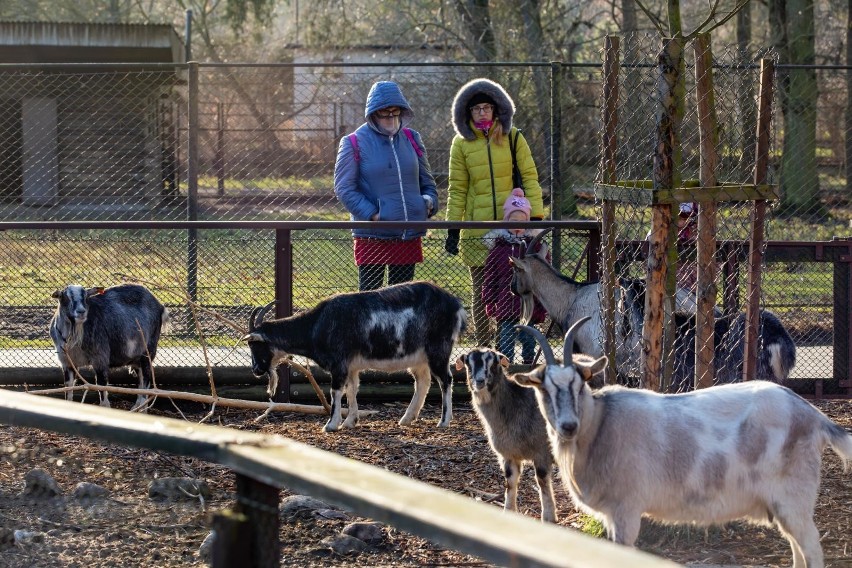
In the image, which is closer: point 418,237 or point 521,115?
point 418,237

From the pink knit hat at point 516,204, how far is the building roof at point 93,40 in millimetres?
10263

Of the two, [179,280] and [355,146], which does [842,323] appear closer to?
[355,146]

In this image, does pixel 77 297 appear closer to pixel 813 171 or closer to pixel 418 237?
pixel 418 237

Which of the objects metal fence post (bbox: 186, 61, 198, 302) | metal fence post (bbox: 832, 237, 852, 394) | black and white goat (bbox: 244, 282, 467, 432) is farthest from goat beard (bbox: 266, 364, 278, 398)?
metal fence post (bbox: 832, 237, 852, 394)

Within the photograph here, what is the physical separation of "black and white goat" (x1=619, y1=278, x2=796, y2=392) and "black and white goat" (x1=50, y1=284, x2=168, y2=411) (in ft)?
10.7

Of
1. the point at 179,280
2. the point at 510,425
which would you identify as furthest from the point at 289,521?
the point at 179,280

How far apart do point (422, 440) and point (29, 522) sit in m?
3.39

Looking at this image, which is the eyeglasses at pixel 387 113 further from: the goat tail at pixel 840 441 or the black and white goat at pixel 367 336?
the goat tail at pixel 840 441

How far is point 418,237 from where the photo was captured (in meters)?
8.54

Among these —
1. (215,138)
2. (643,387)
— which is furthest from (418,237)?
(215,138)

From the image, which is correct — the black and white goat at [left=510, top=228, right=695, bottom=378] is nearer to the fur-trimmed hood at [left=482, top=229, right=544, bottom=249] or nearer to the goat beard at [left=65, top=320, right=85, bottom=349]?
the fur-trimmed hood at [left=482, top=229, right=544, bottom=249]

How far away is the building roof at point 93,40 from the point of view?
1758cm

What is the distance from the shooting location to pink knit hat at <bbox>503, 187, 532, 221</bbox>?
28.3 feet

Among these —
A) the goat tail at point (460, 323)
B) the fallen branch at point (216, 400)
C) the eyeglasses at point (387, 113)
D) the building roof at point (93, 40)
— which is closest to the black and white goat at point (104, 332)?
the fallen branch at point (216, 400)
